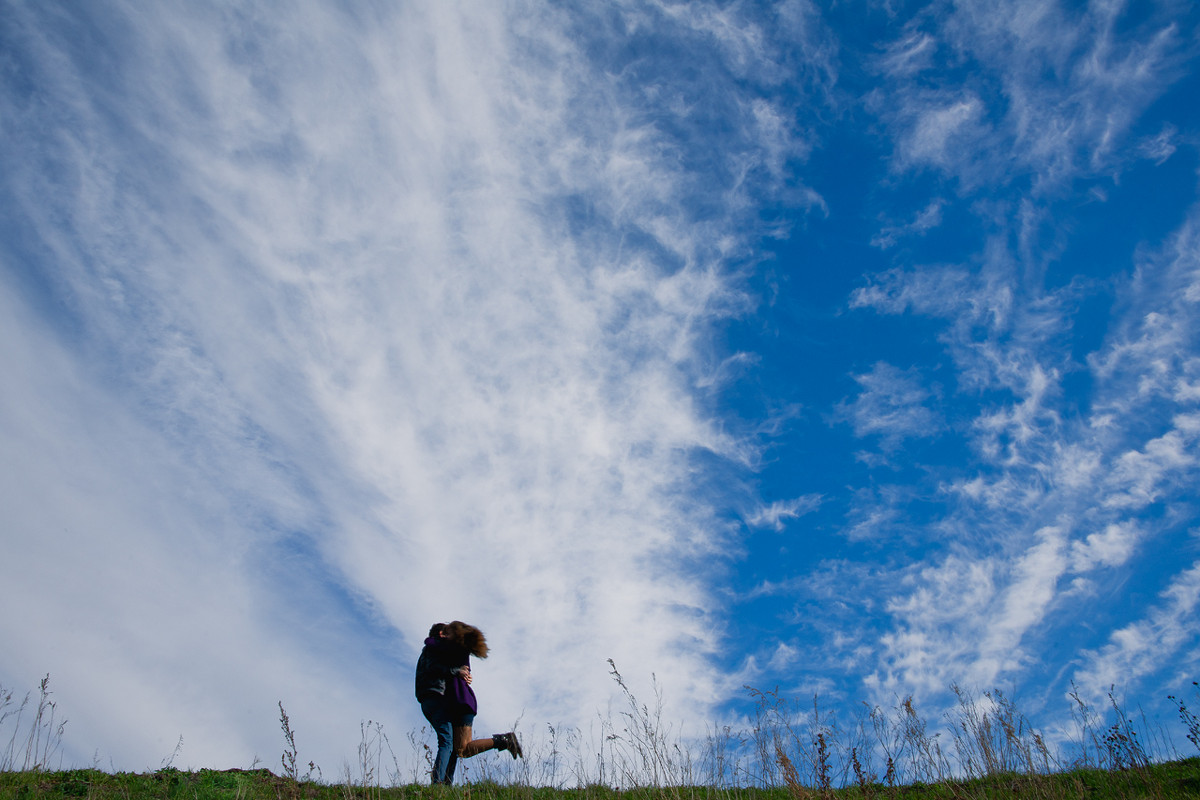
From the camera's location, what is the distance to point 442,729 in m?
8.06

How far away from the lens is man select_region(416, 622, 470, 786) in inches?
314

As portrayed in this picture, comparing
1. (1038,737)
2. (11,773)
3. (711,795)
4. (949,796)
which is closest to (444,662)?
(711,795)

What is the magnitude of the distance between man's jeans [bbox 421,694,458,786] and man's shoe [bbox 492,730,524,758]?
1.62ft

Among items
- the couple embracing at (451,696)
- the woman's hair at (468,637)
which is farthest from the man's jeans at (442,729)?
the woman's hair at (468,637)

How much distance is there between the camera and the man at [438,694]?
797 centimetres

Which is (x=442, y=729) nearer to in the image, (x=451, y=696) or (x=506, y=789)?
(x=451, y=696)

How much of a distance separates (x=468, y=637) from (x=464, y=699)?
67 cm

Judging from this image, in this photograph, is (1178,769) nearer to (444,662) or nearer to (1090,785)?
(1090,785)

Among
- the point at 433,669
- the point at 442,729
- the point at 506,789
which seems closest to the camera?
the point at 506,789

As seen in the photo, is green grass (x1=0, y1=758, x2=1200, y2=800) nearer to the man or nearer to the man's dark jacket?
the man

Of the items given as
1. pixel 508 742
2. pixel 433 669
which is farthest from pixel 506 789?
pixel 433 669

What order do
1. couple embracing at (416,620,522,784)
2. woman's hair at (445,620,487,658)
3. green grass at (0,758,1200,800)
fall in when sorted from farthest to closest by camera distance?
woman's hair at (445,620,487,658), couple embracing at (416,620,522,784), green grass at (0,758,1200,800)

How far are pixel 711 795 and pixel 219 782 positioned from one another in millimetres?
5116

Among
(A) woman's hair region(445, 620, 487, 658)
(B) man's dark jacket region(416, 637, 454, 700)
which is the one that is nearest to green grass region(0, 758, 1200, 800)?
(B) man's dark jacket region(416, 637, 454, 700)
